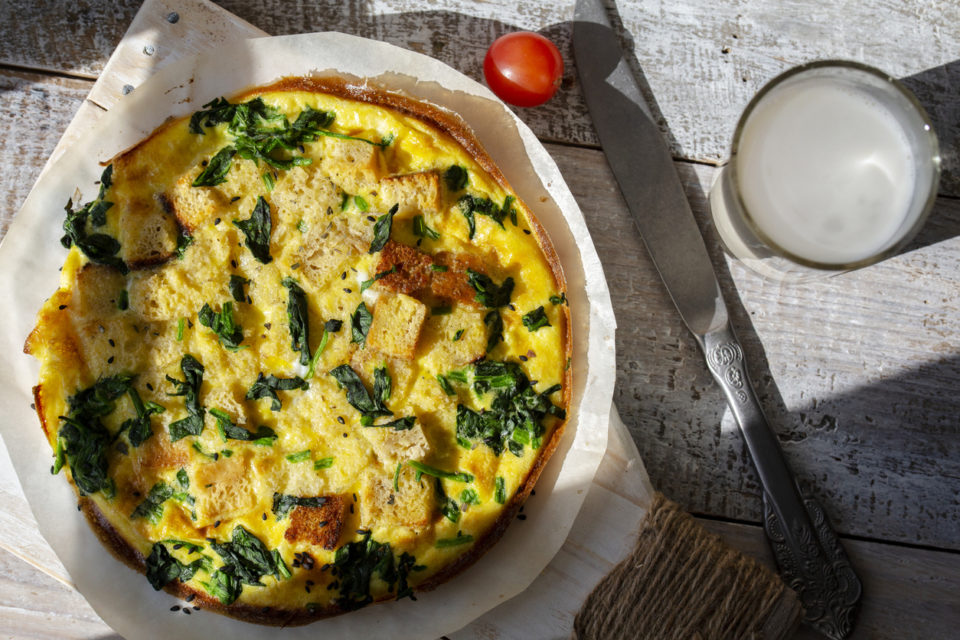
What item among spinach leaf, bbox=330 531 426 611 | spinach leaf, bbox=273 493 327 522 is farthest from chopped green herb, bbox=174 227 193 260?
spinach leaf, bbox=330 531 426 611

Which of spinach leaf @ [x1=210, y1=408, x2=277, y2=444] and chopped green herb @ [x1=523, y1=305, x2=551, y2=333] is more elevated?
chopped green herb @ [x1=523, y1=305, x2=551, y2=333]

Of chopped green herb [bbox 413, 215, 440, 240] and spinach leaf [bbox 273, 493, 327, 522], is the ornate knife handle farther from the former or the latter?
spinach leaf [bbox 273, 493, 327, 522]

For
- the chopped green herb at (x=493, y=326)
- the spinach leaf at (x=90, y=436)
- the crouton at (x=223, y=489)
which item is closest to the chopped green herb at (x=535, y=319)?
the chopped green herb at (x=493, y=326)

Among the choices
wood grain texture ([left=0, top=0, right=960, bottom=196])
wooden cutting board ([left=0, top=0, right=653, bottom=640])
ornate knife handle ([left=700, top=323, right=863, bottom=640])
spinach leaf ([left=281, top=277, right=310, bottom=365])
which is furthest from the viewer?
wood grain texture ([left=0, top=0, right=960, bottom=196])

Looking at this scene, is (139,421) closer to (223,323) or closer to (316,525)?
(223,323)

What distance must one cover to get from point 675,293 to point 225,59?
2550 mm

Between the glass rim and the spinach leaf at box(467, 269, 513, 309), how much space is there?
1.20 meters

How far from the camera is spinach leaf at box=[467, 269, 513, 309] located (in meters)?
2.94

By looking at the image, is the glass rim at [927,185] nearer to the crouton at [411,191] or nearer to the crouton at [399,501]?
the crouton at [411,191]

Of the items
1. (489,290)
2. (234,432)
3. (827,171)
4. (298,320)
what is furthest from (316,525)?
(827,171)

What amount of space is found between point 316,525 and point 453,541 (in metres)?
0.61

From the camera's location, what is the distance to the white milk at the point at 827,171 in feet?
10.7

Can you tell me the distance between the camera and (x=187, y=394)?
292cm

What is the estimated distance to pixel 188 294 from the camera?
2.90 metres
